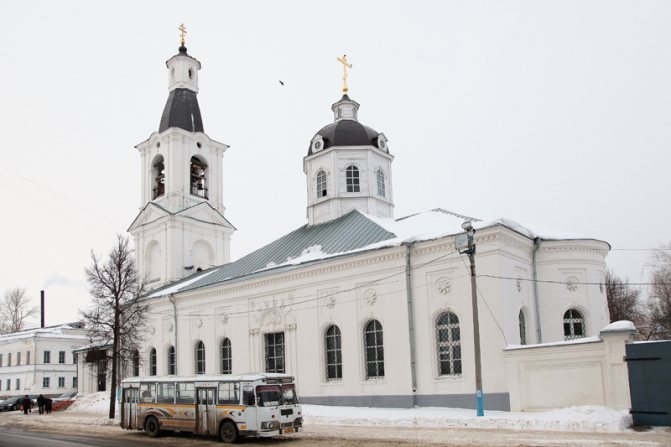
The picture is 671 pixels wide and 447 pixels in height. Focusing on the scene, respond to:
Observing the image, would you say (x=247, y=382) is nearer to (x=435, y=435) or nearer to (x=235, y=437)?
(x=235, y=437)

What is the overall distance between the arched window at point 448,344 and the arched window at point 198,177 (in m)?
24.4

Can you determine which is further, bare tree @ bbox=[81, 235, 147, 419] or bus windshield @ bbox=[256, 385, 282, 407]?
bare tree @ bbox=[81, 235, 147, 419]

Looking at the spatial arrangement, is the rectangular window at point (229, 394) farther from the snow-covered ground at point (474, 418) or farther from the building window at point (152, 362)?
the building window at point (152, 362)

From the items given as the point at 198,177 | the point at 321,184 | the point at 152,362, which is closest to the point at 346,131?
the point at 321,184

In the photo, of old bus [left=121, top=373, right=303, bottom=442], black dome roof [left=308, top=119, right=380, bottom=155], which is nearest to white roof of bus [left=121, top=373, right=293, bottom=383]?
old bus [left=121, top=373, right=303, bottom=442]

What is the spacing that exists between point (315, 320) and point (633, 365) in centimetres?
1462

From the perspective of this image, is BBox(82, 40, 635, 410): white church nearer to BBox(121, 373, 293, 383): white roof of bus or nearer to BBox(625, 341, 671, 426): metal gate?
BBox(625, 341, 671, 426): metal gate

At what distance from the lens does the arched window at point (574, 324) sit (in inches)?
1018

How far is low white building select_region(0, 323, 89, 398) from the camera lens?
60656 millimetres

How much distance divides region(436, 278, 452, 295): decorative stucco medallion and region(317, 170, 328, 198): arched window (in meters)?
12.6

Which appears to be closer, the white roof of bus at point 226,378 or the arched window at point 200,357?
the white roof of bus at point 226,378

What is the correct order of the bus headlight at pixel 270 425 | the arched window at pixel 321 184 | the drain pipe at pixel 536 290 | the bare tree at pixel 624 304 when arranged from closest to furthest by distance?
the bus headlight at pixel 270 425, the drain pipe at pixel 536 290, the arched window at pixel 321 184, the bare tree at pixel 624 304

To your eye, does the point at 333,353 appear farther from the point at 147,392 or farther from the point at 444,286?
the point at 147,392

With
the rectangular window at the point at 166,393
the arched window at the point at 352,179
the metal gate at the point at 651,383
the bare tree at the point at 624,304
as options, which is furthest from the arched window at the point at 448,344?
the bare tree at the point at 624,304
